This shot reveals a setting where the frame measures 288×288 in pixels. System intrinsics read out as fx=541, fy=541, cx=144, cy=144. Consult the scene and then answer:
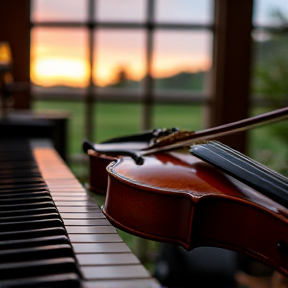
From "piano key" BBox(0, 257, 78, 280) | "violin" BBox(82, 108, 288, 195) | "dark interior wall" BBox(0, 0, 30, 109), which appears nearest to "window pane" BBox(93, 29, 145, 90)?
"dark interior wall" BBox(0, 0, 30, 109)

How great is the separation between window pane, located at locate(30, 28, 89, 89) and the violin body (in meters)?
4.08

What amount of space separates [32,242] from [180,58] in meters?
4.55

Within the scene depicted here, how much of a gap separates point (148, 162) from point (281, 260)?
1.39 feet

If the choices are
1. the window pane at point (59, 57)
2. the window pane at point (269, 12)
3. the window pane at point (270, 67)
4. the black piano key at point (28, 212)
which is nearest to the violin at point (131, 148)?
the black piano key at point (28, 212)

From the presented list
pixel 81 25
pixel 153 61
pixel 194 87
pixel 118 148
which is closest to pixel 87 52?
pixel 81 25

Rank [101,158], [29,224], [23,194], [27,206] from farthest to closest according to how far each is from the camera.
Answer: [101,158] < [23,194] < [27,206] < [29,224]

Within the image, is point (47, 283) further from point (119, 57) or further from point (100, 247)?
point (119, 57)

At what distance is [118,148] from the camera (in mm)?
1389

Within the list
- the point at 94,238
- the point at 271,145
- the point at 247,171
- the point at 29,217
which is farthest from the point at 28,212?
the point at 271,145

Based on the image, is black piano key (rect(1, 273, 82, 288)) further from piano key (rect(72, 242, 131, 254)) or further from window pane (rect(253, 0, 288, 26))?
window pane (rect(253, 0, 288, 26))

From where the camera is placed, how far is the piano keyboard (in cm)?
61

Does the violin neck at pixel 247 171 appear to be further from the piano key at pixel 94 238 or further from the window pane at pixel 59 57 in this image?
the window pane at pixel 59 57

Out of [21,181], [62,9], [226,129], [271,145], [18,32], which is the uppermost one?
[62,9]

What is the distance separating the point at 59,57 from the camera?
201 inches
